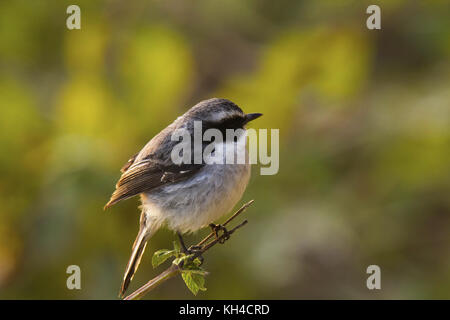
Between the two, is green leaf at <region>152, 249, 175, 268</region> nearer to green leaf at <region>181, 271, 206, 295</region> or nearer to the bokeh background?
green leaf at <region>181, 271, 206, 295</region>

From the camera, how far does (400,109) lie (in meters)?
4.18

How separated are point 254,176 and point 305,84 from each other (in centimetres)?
68

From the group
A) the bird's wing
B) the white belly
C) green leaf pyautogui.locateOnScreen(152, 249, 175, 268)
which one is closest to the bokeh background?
the white belly

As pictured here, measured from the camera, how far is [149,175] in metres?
2.79

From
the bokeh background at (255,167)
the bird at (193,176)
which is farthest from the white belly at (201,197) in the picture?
the bokeh background at (255,167)

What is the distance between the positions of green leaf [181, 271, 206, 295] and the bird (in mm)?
762

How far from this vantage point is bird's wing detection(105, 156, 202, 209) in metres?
2.70

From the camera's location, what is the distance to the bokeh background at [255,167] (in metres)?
3.37

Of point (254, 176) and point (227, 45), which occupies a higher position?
point (227, 45)

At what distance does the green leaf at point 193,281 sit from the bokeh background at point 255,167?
4.53 ft

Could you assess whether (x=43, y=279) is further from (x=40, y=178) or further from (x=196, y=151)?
(x=196, y=151)

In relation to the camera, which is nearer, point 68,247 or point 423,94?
point 68,247

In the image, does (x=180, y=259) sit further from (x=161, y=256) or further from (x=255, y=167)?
(x=255, y=167)

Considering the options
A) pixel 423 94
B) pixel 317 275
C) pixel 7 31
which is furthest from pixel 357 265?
pixel 7 31
